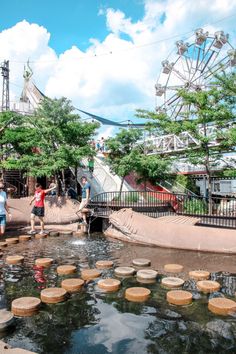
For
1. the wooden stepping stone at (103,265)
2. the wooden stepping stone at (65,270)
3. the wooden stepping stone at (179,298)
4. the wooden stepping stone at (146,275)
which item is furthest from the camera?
the wooden stepping stone at (103,265)

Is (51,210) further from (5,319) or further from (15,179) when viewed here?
(5,319)

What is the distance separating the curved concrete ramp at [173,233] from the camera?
30.1 feet

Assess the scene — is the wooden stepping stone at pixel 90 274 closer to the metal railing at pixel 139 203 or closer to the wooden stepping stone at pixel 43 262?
the wooden stepping stone at pixel 43 262

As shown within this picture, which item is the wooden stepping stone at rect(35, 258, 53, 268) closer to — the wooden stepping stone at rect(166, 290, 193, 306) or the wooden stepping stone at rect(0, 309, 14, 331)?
the wooden stepping stone at rect(0, 309, 14, 331)

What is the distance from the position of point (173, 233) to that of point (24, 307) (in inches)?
231

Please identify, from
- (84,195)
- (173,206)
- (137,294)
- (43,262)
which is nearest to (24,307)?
(137,294)

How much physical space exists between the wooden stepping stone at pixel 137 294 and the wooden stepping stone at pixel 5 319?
6.57 ft

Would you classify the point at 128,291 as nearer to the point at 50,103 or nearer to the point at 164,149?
the point at 50,103

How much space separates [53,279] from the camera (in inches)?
268

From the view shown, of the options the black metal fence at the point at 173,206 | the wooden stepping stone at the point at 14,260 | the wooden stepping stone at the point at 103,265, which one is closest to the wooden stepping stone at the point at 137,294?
the wooden stepping stone at the point at 103,265

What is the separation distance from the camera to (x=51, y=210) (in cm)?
1380

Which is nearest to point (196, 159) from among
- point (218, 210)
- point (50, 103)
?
point (218, 210)

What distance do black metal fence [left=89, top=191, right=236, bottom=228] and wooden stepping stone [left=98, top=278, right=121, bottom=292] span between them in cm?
519

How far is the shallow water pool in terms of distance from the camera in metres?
4.13
